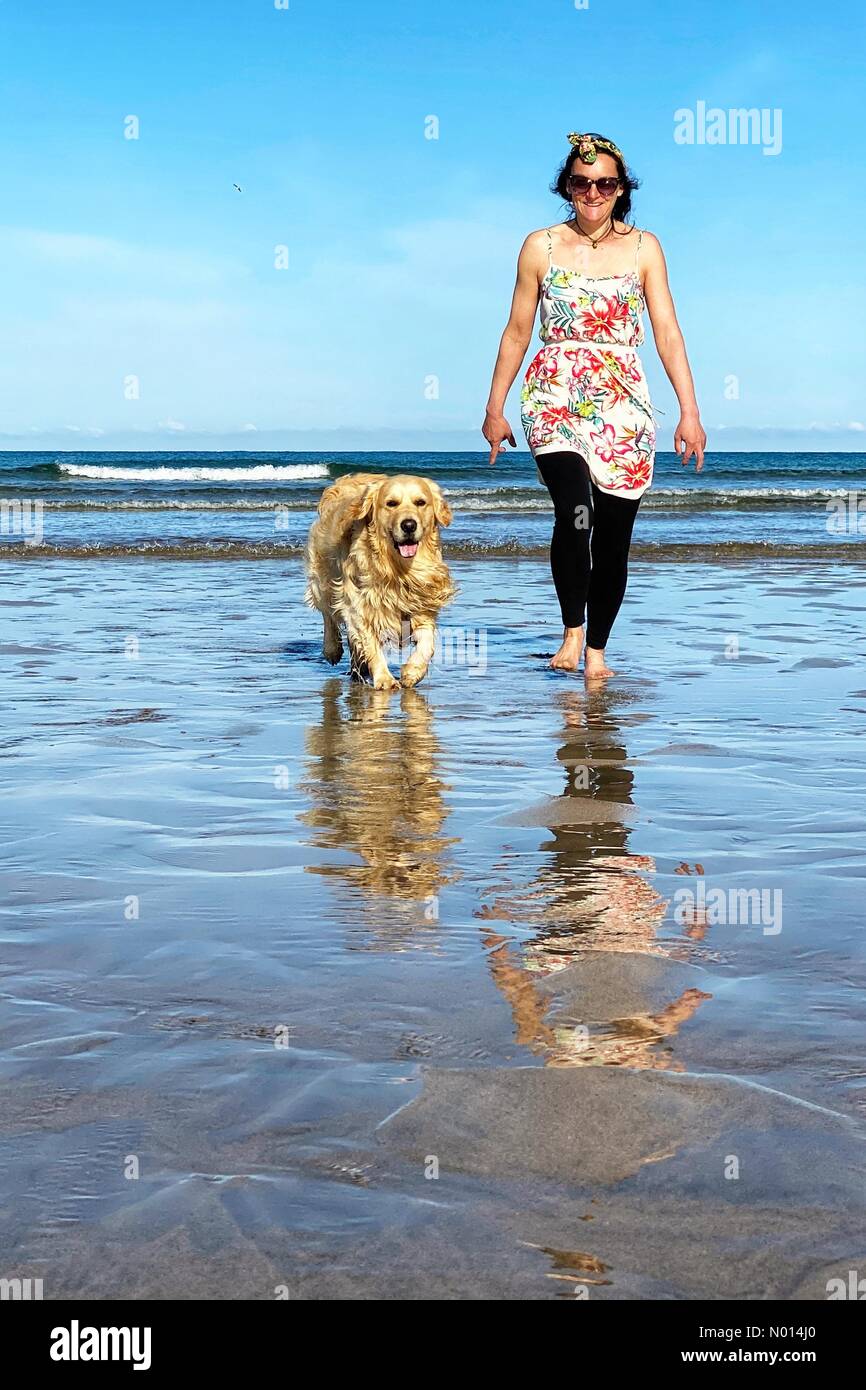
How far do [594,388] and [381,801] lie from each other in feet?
8.87

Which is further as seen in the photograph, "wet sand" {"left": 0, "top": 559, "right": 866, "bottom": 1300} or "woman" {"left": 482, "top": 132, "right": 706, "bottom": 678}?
"woman" {"left": 482, "top": 132, "right": 706, "bottom": 678}

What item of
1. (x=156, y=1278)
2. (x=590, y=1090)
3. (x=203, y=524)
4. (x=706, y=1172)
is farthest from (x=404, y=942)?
(x=203, y=524)

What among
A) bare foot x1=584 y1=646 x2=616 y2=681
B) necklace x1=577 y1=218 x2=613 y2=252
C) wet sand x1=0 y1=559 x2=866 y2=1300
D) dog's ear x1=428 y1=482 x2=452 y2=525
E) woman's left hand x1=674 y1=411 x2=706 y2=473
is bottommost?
wet sand x1=0 y1=559 x2=866 y2=1300

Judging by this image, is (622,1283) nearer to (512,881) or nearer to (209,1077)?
(209,1077)

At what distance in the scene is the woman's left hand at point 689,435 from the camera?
5816mm

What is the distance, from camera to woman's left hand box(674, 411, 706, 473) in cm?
582

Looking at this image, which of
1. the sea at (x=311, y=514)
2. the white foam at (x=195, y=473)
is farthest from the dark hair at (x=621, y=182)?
the white foam at (x=195, y=473)

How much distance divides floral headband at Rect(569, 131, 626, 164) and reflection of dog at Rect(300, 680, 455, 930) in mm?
2161

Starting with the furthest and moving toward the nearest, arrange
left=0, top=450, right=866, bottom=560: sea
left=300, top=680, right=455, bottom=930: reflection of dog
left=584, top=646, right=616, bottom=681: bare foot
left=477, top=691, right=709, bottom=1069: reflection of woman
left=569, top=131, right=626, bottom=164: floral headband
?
left=0, top=450, right=866, bottom=560: sea
left=584, top=646, right=616, bottom=681: bare foot
left=569, top=131, right=626, bottom=164: floral headband
left=300, top=680, right=455, bottom=930: reflection of dog
left=477, top=691, right=709, bottom=1069: reflection of woman

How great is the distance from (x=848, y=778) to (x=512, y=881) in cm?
136

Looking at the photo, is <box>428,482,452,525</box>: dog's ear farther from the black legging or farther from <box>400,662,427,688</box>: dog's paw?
<box>400,662,427,688</box>: dog's paw

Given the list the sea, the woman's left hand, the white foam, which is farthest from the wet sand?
the white foam

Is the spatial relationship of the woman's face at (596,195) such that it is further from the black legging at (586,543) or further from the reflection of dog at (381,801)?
the reflection of dog at (381,801)

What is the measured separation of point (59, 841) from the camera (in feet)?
10.5
